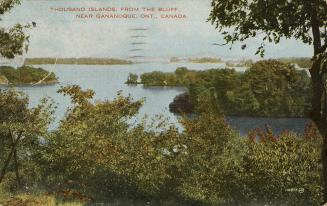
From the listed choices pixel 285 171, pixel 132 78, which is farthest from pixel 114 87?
pixel 285 171

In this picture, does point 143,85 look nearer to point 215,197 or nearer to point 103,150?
point 103,150

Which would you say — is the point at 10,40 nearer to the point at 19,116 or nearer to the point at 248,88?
Answer: the point at 19,116

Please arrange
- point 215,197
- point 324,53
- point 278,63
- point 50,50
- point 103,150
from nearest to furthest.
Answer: point 324,53
point 215,197
point 103,150
point 50,50
point 278,63

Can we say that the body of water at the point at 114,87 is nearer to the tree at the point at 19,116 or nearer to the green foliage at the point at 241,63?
the green foliage at the point at 241,63

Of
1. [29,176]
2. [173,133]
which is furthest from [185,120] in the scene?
[29,176]

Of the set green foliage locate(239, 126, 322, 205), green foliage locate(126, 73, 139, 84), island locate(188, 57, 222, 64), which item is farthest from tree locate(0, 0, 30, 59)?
island locate(188, 57, 222, 64)

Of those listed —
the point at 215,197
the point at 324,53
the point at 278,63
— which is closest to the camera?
the point at 324,53

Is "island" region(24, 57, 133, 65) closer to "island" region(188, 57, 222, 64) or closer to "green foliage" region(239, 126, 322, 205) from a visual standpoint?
"island" region(188, 57, 222, 64)
